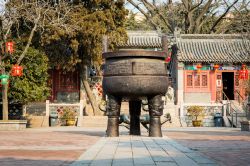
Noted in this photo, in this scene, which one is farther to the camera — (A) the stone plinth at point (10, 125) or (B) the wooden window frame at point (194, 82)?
(B) the wooden window frame at point (194, 82)

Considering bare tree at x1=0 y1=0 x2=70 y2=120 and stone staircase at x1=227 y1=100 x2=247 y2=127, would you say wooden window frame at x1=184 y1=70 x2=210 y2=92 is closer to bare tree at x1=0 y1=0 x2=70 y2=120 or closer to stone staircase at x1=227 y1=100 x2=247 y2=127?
A: stone staircase at x1=227 y1=100 x2=247 y2=127

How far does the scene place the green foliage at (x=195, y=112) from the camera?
24.1m

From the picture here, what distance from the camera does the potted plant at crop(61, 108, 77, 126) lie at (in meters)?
23.7

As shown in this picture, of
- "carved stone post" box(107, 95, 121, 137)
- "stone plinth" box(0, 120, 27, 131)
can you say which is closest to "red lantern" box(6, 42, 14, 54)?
"stone plinth" box(0, 120, 27, 131)

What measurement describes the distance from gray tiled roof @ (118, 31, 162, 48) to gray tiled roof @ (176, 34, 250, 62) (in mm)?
2046

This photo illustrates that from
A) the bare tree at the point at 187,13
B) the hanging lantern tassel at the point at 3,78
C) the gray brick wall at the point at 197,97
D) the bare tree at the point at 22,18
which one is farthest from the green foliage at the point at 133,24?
the hanging lantern tassel at the point at 3,78

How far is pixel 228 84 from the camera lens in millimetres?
33031

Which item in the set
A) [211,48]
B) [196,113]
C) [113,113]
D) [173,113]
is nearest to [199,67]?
[211,48]

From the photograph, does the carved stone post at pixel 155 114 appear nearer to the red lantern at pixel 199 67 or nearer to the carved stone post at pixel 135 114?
the carved stone post at pixel 135 114

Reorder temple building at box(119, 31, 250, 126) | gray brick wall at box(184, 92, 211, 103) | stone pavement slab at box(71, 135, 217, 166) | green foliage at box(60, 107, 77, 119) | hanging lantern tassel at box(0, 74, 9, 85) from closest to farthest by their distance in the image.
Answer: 1. stone pavement slab at box(71, 135, 217, 166)
2. hanging lantern tassel at box(0, 74, 9, 85)
3. green foliage at box(60, 107, 77, 119)
4. temple building at box(119, 31, 250, 126)
5. gray brick wall at box(184, 92, 211, 103)

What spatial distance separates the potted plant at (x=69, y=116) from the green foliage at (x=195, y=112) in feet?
18.9

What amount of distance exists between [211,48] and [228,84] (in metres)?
2.72

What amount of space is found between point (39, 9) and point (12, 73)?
2798 mm

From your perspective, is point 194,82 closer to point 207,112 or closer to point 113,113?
point 207,112
